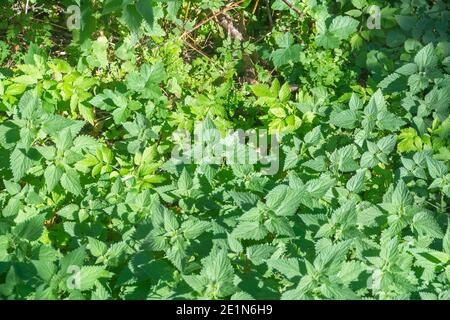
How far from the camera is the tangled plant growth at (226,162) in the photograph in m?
2.07

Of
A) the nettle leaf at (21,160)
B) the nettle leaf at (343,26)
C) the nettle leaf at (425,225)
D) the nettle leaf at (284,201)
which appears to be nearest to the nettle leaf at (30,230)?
the nettle leaf at (21,160)

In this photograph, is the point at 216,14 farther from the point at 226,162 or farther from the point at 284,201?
the point at 284,201

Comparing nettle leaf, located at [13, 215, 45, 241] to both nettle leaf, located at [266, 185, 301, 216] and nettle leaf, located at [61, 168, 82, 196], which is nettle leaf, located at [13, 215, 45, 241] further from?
nettle leaf, located at [266, 185, 301, 216]

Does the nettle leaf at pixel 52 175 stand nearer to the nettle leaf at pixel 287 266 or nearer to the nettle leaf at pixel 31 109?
the nettle leaf at pixel 31 109

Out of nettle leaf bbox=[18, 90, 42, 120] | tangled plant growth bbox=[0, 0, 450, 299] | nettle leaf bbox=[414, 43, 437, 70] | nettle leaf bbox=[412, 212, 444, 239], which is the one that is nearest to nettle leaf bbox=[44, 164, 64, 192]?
tangled plant growth bbox=[0, 0, 450, 299]

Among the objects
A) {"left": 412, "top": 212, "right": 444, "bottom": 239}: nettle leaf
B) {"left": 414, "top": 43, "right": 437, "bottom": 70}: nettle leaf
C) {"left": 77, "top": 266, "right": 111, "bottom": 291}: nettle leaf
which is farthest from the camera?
{"left": 414, "top": 43, "right": 437, "bottom": 70}: nettle leaf

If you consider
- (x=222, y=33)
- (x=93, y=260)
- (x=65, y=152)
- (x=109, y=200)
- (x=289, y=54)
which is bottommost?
(x=93, y=260)

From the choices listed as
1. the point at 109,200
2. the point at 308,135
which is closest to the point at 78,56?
the point at 109,200

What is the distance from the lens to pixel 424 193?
8.96 feet

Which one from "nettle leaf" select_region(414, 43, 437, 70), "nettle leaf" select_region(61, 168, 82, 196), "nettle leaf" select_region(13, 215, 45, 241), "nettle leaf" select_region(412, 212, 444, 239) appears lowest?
"nettle leaf" select_region(412, 212, 444, 239)

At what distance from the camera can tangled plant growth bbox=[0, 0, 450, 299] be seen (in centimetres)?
207
